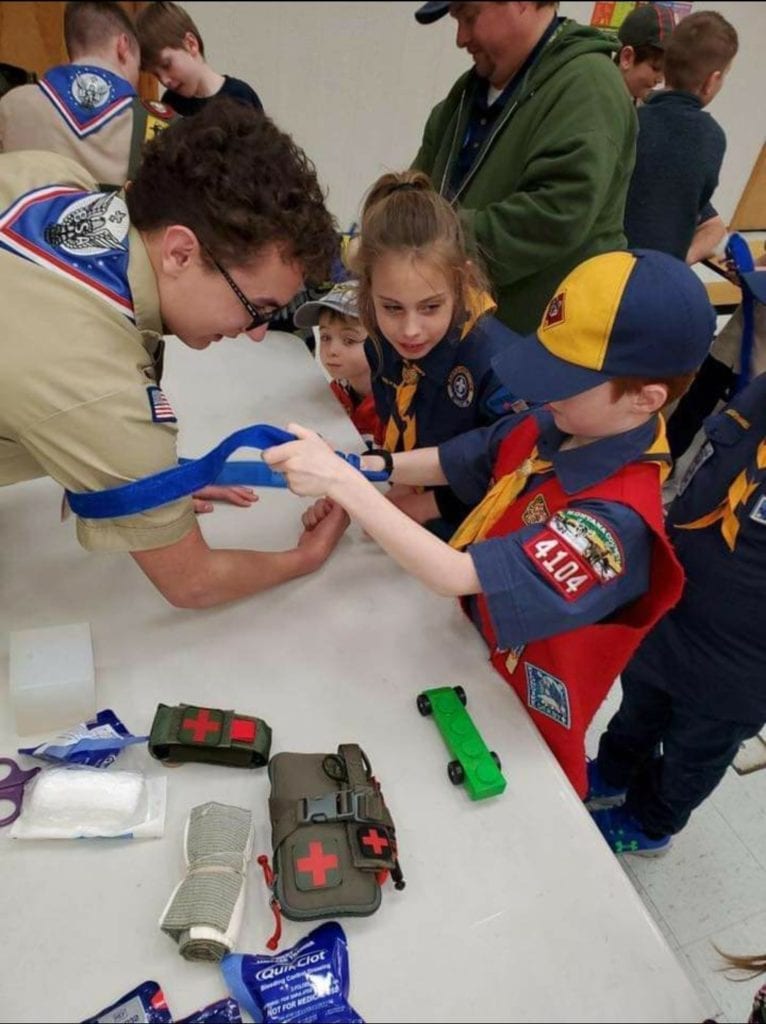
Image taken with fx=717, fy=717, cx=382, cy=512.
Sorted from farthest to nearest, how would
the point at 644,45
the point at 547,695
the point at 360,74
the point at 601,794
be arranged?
1. the point at 360,74
2. the point at 644,45
3. the point at 601,794
4. the point at 547,695

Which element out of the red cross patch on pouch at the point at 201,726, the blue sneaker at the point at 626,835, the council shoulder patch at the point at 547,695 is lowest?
the blue sneaker at the point at 626,835

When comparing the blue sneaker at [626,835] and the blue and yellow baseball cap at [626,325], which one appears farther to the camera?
the blue sneaker at [626,835]

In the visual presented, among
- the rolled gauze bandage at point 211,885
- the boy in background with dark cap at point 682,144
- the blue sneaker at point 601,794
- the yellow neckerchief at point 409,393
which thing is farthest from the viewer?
the boy in background with dark cap at point 682,144

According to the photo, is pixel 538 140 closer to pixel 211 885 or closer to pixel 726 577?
pixel 726 577

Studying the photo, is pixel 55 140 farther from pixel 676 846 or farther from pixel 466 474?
pixel 676 846

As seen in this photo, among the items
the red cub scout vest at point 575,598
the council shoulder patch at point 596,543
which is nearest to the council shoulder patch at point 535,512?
the red cub scout vest at point 575,598

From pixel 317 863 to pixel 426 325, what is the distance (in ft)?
3.22

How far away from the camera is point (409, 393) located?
159cm

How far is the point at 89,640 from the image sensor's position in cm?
110

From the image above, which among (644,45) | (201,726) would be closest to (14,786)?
(201,726)

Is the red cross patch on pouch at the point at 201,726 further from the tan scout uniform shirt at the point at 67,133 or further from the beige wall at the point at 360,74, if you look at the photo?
the tan scout uniform shirt at the point at 67,133

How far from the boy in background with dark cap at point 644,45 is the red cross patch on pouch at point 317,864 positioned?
7.83 ft

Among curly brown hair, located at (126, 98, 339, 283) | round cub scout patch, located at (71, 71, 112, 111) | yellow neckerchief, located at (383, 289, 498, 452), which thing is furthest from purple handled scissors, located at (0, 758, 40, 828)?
round cub scout patch, located at (71, 71, 112, 111)

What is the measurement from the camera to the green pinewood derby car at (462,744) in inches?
38.5
